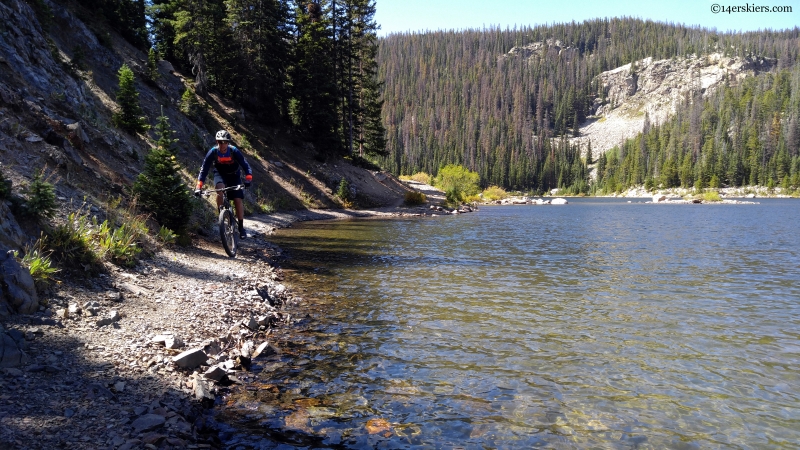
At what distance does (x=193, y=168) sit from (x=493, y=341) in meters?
23.9

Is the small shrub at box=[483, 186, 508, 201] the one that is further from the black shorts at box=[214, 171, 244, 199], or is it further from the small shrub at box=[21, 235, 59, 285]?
the small shrub at box=[21, 235, 59, 285]

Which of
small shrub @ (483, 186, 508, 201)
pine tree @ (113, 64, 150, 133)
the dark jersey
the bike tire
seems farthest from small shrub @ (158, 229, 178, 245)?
small shrub @ (483, 186, 508, 201)

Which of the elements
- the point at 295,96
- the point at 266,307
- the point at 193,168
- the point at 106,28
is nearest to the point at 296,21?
the point at 295,96

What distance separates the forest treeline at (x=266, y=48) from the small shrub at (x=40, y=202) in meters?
28.8

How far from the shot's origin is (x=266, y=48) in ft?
141

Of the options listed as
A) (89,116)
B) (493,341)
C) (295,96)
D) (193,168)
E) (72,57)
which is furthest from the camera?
(295,96)

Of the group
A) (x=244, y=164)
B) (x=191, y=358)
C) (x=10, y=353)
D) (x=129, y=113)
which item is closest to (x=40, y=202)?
(x=10, y=353)

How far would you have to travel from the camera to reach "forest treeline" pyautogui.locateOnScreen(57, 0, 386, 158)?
37.8m

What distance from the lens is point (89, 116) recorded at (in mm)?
18656

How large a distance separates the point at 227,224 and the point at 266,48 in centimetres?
3458

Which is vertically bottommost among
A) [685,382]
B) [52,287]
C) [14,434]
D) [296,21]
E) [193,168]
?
[685,382]

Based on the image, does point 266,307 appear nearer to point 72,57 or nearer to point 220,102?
point 72,57

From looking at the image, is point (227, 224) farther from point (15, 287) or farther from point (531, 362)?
point (531, 362)

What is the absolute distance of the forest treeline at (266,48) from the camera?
124 feet
